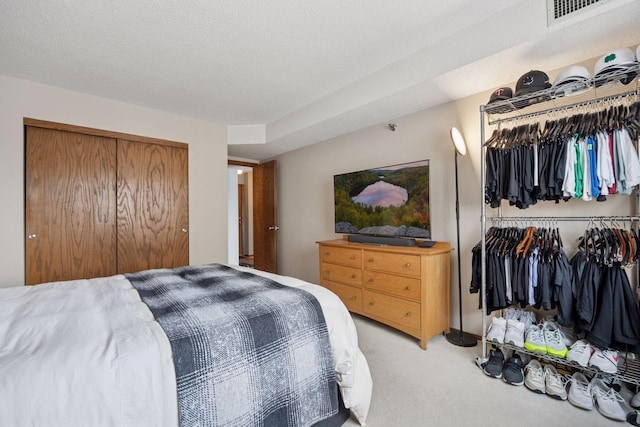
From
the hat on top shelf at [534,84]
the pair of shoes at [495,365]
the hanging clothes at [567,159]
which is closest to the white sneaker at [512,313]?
the pair of shoes at [495,365]

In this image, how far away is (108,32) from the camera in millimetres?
2047

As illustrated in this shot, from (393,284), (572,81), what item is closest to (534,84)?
(572,81)

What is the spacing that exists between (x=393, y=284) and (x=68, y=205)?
337cm

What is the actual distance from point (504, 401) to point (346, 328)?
3.78 feet

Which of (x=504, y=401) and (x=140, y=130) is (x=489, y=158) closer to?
(x=504, y=401)

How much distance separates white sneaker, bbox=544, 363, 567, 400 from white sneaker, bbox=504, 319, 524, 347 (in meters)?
0.21

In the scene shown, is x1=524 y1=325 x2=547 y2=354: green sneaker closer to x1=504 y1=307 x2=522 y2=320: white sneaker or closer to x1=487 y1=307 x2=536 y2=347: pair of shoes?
x1=487 y1=307 x2=536 y2=347: pair of shoes

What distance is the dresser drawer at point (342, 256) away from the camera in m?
3.00

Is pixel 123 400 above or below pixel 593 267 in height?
below

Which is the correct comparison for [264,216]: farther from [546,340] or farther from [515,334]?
[546,340]

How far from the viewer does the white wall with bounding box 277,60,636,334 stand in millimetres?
2244

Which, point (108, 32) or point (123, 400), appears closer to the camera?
point (123, 400)

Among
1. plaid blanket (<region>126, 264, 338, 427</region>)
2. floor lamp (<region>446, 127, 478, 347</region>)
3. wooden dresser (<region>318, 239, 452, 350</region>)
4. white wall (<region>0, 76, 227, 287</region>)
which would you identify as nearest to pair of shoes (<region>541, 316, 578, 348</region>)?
floor lamp (<region>446, 127, 478, 347</region>)

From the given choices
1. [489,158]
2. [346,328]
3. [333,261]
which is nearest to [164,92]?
[333,261]
